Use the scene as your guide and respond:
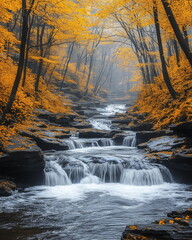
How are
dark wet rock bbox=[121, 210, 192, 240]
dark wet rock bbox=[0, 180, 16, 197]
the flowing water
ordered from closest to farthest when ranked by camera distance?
1. dark wet rock bbox=[121, 210, 192, 240]
2. the flowing water
3. dark wet rock bbox=[0, 180, 16, 197]

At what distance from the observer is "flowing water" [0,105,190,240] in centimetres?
538

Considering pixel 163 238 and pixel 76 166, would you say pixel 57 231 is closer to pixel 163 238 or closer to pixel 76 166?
pixel 163 238

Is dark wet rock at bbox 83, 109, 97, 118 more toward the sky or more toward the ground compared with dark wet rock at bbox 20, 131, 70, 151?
more toward the sky

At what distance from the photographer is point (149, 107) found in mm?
18547

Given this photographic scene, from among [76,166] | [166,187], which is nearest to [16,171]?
[76,166]

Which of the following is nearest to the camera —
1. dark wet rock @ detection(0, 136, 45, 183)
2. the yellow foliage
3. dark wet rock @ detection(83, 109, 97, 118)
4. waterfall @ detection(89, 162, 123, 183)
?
dark wet rock @ detection(0, 136, 45, 183)

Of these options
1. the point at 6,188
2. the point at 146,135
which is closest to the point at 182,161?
the point at 146,135

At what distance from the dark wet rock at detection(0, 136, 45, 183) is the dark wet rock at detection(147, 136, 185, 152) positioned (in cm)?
554

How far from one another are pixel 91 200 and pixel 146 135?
7.79 m

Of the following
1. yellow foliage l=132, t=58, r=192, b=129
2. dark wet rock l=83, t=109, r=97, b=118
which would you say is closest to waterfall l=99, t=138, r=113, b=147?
yellow foliage l=132, t=58, r=192, b=129

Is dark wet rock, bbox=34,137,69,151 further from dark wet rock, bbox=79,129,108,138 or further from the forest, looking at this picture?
dark wet rock, bbox=79,129,108,138

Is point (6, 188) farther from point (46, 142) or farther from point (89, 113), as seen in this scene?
point (89, 113)

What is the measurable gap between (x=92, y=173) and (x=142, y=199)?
2.97m

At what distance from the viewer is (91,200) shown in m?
7.61
